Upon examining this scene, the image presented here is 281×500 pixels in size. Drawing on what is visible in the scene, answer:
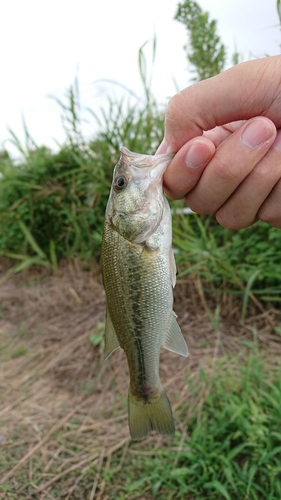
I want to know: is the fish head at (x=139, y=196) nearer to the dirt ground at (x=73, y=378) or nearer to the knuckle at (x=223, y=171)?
the knuckle at (x=223, y=171)

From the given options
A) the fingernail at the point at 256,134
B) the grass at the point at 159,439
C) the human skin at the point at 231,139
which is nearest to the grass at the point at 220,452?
the grass at the point at 159,439

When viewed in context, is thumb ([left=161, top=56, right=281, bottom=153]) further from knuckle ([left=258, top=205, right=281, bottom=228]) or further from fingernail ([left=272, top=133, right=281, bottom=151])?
knuckle ([left=258, top=205, right=281, bottom=228])

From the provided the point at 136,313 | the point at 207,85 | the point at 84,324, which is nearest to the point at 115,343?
the point at 136,313

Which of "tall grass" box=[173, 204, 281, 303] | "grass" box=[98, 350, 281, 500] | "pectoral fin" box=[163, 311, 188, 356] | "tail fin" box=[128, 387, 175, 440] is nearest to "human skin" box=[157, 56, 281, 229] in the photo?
"pectoral fin" box=[163, 311, 188, 356]

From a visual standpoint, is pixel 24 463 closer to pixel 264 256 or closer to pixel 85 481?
pixel 85 481

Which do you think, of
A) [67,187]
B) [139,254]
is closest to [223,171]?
[139,254]

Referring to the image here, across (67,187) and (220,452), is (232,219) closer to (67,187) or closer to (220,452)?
(220,452)
